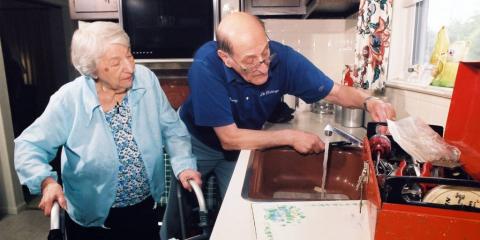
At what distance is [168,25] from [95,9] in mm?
656

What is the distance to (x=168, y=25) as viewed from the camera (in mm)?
2512

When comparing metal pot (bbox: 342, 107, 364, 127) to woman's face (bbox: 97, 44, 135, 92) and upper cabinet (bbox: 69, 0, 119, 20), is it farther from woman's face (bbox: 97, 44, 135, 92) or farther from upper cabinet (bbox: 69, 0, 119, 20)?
upper cabinet (bbox: 69, 0, 119, 20)

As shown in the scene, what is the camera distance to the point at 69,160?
4.09 feet

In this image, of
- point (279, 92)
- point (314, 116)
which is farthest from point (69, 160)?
point (314, 116)

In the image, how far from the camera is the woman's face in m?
1.15

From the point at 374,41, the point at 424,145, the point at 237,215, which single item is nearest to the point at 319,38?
the point at 374,41

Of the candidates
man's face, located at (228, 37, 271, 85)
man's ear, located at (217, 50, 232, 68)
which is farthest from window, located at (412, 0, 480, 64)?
man's ear, located at (217, 50, 232, 68)

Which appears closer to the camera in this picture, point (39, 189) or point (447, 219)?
point (447, 219)

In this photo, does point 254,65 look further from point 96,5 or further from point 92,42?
point 96,5

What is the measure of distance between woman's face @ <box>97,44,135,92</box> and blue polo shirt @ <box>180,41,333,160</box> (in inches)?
9.4

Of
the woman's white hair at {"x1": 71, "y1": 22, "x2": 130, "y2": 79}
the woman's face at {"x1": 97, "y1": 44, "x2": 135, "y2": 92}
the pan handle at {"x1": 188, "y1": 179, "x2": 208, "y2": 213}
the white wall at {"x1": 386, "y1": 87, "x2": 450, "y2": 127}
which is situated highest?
the woman's white hair at {"x1": 71, "y1": 22, "x2": 130, "y2": 79}

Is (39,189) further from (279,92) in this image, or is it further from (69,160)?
(279,92)

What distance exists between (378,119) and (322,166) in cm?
27

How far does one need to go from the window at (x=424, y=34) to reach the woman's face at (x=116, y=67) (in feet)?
3.69
